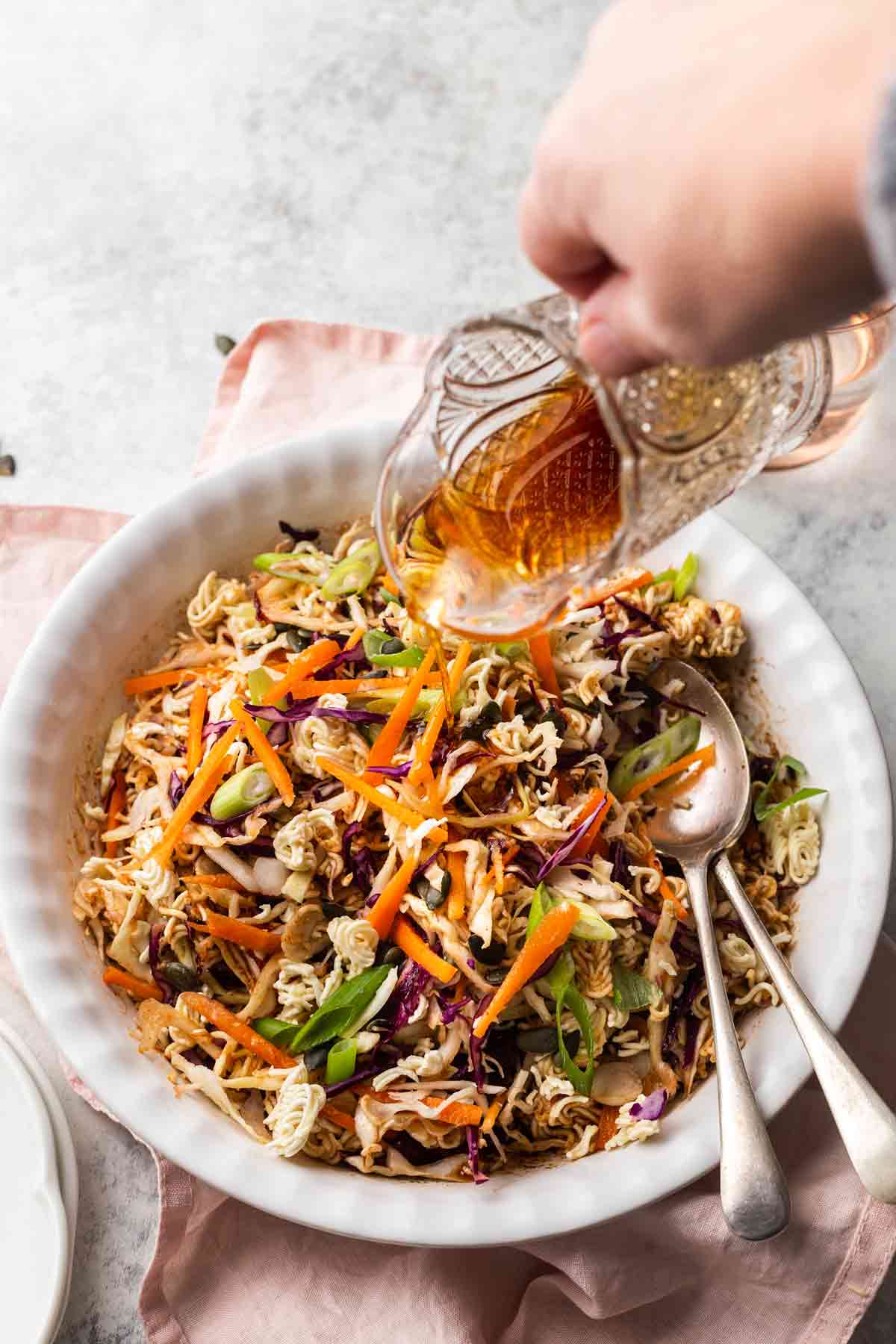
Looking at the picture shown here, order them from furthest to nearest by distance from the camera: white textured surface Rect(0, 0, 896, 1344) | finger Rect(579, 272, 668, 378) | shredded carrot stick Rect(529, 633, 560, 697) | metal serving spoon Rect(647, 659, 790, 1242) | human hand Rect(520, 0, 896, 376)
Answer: white textured surface Rect(0, 0, 896, 1344), shredded carrot stick Rect(529, 633, 560, 697), metal serving spoon Rect(647, 659, 790, 1242), finger Rect(579, 272, 668, 378), human hand Rect(520, 0, 896, 376)

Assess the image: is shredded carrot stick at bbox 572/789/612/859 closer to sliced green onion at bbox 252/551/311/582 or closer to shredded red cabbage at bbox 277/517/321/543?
sliced green onion at bbox 252/551/311/582

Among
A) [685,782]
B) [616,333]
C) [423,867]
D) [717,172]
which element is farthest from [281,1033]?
[717,172]

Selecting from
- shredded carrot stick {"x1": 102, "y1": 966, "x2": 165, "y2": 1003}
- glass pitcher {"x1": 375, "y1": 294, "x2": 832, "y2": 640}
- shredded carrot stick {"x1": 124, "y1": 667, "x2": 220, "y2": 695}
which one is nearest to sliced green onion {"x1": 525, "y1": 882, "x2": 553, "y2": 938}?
glass pitcher {"x1": 375, "y1": 294, "x2": 832, "y2": 640}

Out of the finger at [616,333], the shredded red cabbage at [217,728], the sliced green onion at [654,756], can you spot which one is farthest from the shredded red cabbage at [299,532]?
the finger at [616,333]

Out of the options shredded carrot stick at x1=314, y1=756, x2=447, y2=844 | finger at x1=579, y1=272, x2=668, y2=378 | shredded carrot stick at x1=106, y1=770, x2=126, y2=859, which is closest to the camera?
finger at x1=579, y1=272, x2=668, y2=378

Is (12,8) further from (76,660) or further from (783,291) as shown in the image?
(783,291)

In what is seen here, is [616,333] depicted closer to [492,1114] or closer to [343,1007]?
[343,1007]
